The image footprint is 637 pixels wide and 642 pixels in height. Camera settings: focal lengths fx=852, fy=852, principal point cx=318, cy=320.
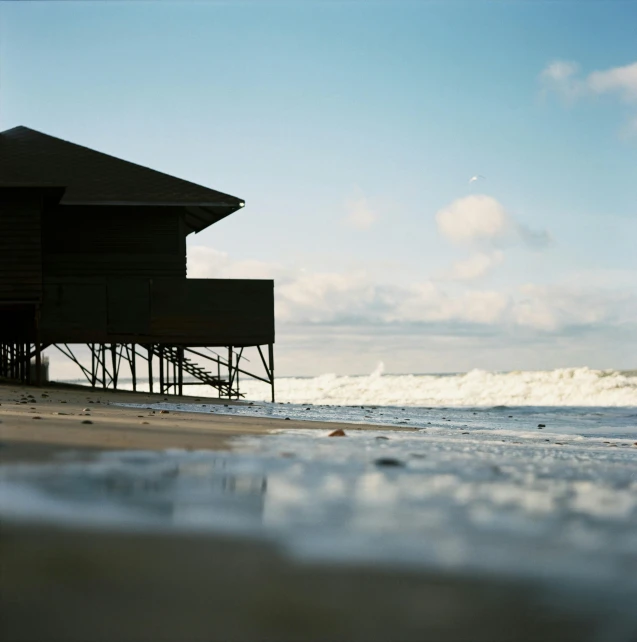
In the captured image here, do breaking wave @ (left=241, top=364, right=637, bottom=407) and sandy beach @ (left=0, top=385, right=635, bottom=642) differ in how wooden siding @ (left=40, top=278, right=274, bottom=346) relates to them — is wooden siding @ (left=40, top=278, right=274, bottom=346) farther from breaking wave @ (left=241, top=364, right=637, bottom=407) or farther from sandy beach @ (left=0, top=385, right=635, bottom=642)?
sandy beach @ (left=0, top=385, right=635, bottom=642)

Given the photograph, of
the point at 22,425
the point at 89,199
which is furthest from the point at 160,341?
the point at 22,425

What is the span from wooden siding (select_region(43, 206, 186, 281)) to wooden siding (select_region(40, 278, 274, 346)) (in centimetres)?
84

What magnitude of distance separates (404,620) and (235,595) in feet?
1.47

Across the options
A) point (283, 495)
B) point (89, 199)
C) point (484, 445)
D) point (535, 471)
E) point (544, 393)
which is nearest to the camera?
point (283, 495)

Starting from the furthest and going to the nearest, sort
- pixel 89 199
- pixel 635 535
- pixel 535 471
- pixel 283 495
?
1. pixel 89 199
2. pixel 535 471
3. pixel 283 495
4. pixel 635 535

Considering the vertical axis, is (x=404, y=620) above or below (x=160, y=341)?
below

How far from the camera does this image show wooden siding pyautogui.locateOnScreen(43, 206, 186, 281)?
2444 cm

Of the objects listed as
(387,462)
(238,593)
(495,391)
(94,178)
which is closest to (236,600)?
(238,593)

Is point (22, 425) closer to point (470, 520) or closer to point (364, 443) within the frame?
point (364, 443)

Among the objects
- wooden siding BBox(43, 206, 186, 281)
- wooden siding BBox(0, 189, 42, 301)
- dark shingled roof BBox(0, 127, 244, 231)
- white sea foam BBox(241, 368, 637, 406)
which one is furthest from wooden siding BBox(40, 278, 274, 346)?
white sea foam BBox(241, 368, 637, 406)

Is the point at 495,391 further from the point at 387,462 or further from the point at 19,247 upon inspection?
the point at 387,462

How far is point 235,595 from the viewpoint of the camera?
225cm

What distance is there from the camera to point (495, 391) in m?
43.8

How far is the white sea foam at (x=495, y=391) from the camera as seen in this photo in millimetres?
→ 39594
